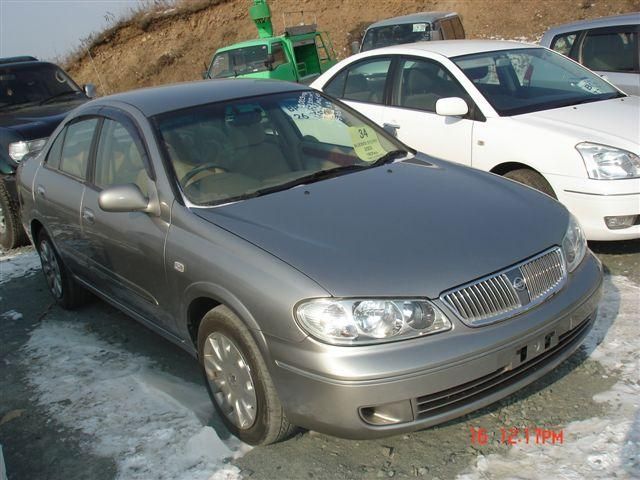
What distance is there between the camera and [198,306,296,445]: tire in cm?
284

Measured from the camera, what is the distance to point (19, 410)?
12.1 ft

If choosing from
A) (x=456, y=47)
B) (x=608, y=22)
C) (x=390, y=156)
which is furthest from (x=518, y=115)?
(x=608, y=22)

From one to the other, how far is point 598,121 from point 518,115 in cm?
58

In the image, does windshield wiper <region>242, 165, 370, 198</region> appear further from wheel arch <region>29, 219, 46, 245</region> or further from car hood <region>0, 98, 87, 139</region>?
car hood <region>0, 98, 87, 139</region>

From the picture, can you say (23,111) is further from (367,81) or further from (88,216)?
(88,216)

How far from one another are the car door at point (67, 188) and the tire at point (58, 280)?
7.5 inches

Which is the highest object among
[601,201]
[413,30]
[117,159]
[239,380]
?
[117,159]

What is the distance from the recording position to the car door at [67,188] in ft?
14.3

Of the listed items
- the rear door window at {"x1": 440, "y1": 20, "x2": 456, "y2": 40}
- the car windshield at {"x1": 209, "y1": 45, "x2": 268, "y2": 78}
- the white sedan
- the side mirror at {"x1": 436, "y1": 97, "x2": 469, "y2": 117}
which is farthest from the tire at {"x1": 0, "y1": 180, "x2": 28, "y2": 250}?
the rear door window at {"x1": 440, "y1": 20, "x2": 456, "y2": 40}

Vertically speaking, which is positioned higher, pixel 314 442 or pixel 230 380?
pixel 230 380

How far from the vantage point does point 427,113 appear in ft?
18.7

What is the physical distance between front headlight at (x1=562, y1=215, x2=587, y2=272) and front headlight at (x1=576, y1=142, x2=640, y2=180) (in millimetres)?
1354

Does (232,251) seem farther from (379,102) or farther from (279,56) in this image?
(279,56)

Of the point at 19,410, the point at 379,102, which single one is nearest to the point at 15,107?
the point at 379,102
